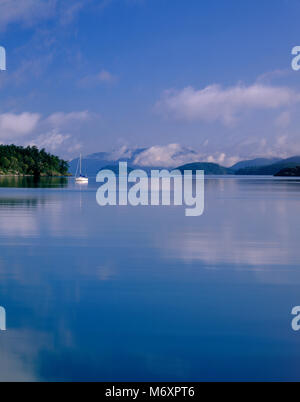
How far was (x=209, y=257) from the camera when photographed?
16.5 metres

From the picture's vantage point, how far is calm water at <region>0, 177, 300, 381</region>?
770cm

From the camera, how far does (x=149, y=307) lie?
10.5m

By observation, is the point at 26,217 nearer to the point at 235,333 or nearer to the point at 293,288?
the point at 293,288

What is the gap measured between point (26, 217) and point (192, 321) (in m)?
20.6
